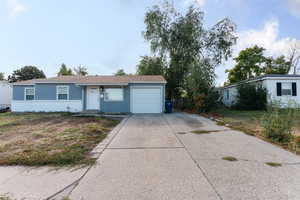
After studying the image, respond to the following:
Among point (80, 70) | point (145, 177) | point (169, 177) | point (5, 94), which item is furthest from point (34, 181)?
point (80, 70)

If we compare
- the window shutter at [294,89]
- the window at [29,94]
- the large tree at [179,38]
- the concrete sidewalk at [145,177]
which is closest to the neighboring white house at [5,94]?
the window at [29,94]

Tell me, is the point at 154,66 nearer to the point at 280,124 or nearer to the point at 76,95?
the point at 76,95

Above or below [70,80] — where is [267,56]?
above

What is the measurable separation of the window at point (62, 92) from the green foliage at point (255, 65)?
29286 mm

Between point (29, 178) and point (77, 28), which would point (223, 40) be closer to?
point (77, 28)

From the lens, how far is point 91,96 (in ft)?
48.0

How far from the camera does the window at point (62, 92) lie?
1470 centimetres

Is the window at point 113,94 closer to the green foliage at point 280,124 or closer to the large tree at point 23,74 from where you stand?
the green foliage at point 280,124

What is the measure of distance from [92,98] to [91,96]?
0.20m

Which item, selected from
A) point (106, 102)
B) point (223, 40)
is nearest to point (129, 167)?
point (106, 102)

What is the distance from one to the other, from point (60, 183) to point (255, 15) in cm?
1403

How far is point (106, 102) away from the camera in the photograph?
14.3 meters

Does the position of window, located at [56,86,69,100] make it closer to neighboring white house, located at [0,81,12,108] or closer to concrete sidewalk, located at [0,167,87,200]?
neighboring white house, located at [0,81,12,108]

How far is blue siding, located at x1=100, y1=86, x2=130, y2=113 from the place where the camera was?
46.6ft
